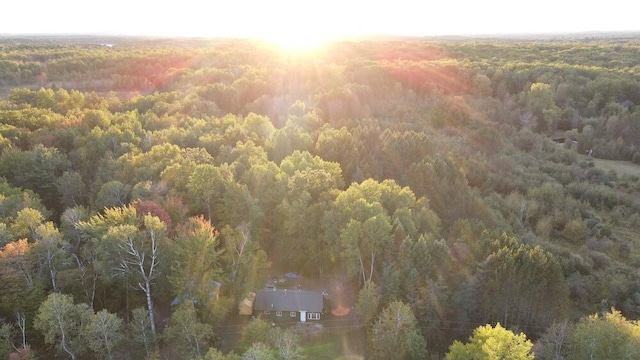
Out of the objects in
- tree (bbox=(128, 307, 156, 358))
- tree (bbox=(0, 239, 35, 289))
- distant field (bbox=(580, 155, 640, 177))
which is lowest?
distant field (bbox=(580, 155, 640, 177))

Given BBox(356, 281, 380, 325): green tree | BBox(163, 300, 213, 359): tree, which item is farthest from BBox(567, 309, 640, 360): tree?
BBox(163, 300, 213, 359): tree

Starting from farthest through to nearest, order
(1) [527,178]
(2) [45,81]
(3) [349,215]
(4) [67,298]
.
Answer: (2) [45,81] → (1) [527,178] → (3) [349,215] → (4) [67,298]

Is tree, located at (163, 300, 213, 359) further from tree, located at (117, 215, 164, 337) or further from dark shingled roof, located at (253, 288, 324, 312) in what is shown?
dark shingled roof, located at (253, 288, 324, 312)

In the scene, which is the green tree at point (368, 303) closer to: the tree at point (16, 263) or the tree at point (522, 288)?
the tree at point (522, 288)

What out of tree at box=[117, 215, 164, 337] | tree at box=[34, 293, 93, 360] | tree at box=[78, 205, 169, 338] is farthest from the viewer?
tree at box=[117, 215, 164, 337]

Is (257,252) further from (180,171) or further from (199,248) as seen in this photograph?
(180,171)

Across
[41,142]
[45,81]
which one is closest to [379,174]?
[41,142]

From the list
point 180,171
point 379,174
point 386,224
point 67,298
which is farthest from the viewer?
point 379,174

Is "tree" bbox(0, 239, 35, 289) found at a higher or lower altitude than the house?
higher
